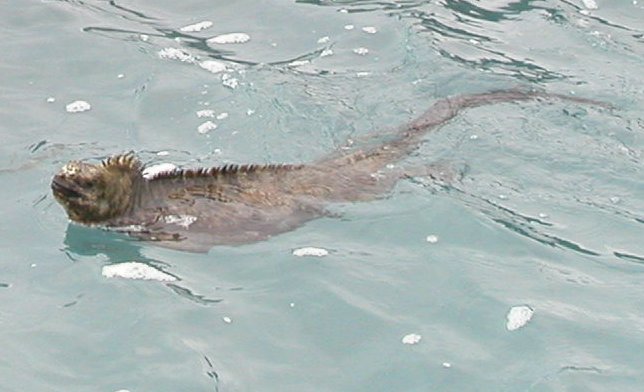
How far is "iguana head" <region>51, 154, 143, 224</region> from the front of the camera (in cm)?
777

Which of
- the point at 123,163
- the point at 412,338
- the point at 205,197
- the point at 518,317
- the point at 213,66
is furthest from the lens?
the point at 213,66

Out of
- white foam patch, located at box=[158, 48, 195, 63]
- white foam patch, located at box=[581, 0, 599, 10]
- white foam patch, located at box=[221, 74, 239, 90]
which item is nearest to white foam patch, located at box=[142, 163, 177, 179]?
white foam patch, located at box=[221, 74, 239, 90]

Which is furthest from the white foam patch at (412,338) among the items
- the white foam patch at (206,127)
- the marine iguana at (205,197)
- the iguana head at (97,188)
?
the white foam patch at (206,127)

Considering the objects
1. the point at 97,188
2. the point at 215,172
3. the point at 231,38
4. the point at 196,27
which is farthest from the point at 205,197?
the point at 196,27

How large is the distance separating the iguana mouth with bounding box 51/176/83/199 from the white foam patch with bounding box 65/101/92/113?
174cm

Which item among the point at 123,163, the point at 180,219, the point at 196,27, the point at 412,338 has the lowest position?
the point at 196,27

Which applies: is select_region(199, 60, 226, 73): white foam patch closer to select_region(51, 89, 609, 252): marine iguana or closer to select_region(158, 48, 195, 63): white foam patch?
select_region(158, 48, 195, 63): white foam patch

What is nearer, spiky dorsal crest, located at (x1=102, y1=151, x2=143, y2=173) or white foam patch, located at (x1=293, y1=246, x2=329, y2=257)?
white foam patch, located at (x1=293, y1=246, x2=329, y2=257)

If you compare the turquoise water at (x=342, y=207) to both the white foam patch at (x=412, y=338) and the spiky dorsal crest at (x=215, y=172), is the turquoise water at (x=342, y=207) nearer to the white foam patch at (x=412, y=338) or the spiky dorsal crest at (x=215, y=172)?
the white foam patch at (x=412, y=338)

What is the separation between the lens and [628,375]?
656 cm

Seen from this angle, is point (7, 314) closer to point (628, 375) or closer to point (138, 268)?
point (138, 268)

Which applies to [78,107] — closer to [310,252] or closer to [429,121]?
[429,121]

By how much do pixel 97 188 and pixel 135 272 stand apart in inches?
25.8

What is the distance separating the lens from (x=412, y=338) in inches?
268
